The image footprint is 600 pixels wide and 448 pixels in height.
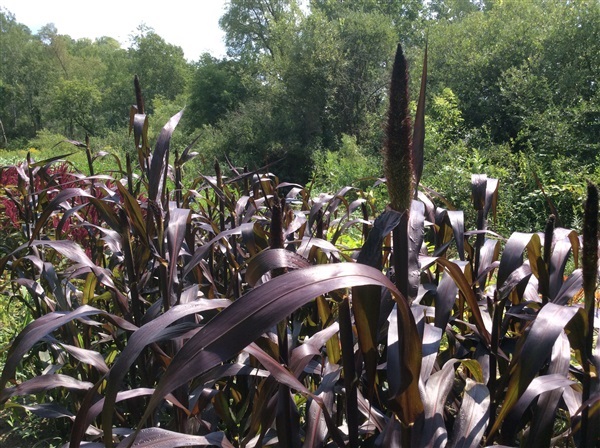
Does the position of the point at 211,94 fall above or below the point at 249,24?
below

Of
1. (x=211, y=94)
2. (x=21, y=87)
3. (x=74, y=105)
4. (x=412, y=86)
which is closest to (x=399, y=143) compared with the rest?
(x=412, y=86)

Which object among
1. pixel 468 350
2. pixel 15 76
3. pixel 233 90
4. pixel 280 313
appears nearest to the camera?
pixel 280 313

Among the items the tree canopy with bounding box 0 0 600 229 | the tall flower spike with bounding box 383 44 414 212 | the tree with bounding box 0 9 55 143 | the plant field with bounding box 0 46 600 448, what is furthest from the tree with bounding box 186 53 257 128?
the tall flower spike with bounding box 383 44 414 212

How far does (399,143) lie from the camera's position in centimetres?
67

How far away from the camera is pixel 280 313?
52 centimetres

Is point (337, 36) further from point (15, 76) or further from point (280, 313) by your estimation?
point (15, 76)

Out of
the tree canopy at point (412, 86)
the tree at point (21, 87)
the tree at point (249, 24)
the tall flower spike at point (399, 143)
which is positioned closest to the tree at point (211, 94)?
the tree canopy at point (412, 86)

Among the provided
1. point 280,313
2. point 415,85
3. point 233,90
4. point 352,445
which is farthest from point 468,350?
point 233,90

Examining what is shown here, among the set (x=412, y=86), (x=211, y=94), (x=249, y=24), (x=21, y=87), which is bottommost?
(x=412, y=86)

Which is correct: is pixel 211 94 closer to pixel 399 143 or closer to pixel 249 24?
pixel 249 24

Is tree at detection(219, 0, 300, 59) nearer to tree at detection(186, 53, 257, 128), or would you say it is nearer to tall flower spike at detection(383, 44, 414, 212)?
tree at detection(186, 53, 257, 128)

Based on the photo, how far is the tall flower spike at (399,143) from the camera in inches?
26.1

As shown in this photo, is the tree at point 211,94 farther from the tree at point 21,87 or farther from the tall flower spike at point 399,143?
the tall flower spike at point 399,143

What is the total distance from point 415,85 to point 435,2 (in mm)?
18333
